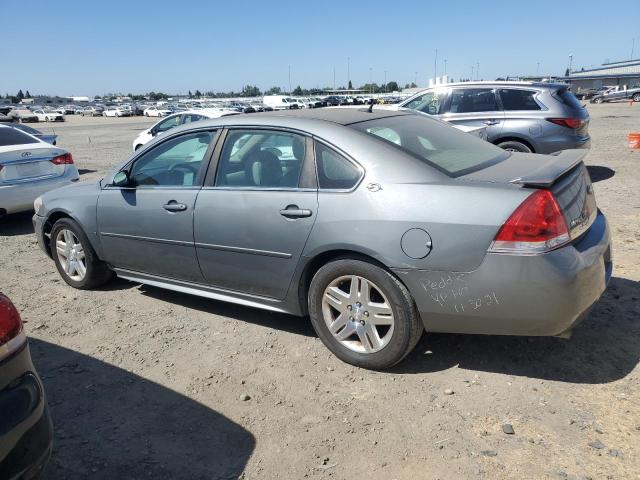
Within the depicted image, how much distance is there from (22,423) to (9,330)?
40 cm

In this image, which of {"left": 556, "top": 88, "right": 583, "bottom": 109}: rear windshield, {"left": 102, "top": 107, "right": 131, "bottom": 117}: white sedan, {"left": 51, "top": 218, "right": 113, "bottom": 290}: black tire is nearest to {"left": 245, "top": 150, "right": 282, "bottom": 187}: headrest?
{"left": 51, "top": 218, "right": 113, "bottom": 290}: black tire

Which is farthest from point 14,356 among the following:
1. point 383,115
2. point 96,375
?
point 383,115

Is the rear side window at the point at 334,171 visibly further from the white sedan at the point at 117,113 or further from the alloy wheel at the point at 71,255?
the white sedan at the point at 117,113

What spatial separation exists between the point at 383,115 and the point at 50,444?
303 centimetres

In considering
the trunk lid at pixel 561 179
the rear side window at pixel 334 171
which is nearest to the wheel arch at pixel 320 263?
the rear side window at pixel 334 171

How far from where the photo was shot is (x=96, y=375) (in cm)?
359

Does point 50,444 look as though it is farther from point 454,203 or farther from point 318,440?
point 454,203

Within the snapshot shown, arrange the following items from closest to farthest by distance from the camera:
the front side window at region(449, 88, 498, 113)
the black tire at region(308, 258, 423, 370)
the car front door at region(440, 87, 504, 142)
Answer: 1. the black tire at region(308, 258, 423, 370)
2. the car front door at region(440, 87, 504, 142)
3. the front side window at region(449, 88, 498, 113)

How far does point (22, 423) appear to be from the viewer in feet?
7.02

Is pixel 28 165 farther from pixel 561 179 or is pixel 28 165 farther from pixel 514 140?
pixel 514 140

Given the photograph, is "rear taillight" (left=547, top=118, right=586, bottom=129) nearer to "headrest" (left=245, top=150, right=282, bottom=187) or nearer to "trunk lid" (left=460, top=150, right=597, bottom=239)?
Answer: "trunk lid" (left=460, top=150, right=597, bottom=239)

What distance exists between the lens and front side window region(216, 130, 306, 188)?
12.0 ft

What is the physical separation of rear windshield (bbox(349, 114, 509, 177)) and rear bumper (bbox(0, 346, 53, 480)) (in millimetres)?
2400

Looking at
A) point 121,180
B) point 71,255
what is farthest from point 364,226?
point 71,255
